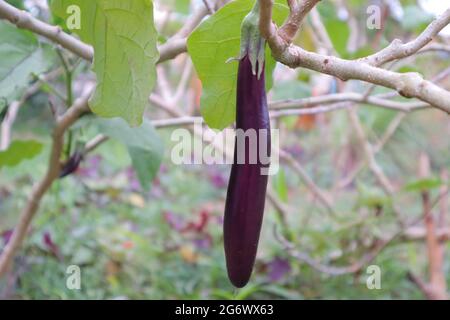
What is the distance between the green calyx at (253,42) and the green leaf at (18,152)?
0.60 meters

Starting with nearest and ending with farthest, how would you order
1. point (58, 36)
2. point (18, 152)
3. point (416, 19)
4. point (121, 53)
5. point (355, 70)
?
point (355, 70) → point (121, 53) → point (58, 36) → point (18, 152) → point (416, 19)

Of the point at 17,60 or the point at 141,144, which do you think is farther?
the point at 141,144

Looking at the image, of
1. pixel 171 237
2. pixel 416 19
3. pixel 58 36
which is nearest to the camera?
pixel 58 36

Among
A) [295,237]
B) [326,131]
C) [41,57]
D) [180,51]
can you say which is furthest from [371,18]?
[326,131]

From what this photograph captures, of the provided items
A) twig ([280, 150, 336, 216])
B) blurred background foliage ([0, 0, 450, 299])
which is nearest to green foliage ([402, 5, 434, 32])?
blurred background foliage ([0, 0, 450, 299])

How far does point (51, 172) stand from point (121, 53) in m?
0.37

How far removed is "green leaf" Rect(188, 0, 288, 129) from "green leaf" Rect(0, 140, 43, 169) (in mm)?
483

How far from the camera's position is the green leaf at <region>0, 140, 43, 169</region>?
0.90 metres

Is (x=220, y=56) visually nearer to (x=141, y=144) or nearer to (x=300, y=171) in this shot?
(x=141, y=144)

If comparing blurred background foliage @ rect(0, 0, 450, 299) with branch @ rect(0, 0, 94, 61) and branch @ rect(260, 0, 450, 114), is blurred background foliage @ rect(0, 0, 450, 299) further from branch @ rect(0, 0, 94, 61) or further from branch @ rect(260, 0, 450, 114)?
branch @ rect(260, 0, 450, 114)

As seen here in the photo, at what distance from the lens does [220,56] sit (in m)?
0.50

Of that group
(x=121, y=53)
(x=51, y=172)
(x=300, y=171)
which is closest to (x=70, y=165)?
(x=51, y=172)

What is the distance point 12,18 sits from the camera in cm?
55
